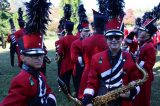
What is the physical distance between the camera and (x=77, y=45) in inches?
363

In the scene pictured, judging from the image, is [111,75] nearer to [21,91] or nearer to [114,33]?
[114,33]

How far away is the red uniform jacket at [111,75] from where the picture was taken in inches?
216

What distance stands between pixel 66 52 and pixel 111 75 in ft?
19.9

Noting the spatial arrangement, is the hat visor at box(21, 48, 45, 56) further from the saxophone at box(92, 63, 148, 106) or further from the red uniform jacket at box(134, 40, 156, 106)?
the red uniform jacket at box(134, 40, 156, 106)

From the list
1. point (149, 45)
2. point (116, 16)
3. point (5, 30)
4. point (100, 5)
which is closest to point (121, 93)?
point (116, 16)

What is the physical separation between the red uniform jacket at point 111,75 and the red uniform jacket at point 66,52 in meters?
5.66

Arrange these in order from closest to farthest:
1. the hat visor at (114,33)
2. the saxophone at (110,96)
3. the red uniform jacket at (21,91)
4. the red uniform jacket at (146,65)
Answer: the red uniform jacket at (21,91) < the saxophone at (110,96) < the hat visor at (114,33) < the red uniform jacket at (146,65)

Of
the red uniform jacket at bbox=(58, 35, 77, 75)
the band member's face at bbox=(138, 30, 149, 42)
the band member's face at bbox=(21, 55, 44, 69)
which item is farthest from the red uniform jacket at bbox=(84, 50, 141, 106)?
the red uniform jacket at bbox=(58, 35, 77, 75)

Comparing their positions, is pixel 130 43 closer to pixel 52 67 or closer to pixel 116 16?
pixel 116 16

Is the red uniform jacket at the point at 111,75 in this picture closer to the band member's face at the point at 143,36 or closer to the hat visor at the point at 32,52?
the hat visor at the point at 32,52

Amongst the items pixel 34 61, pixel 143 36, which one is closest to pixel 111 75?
pixel 34 61

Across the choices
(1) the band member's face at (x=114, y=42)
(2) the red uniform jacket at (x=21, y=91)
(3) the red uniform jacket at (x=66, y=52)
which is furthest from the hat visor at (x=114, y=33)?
(3) the red uniform jacket at (x=66, y=52)

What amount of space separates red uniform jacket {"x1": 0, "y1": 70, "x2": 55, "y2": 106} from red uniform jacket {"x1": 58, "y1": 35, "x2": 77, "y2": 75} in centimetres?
631

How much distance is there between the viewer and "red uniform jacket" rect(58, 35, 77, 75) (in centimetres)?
1119
